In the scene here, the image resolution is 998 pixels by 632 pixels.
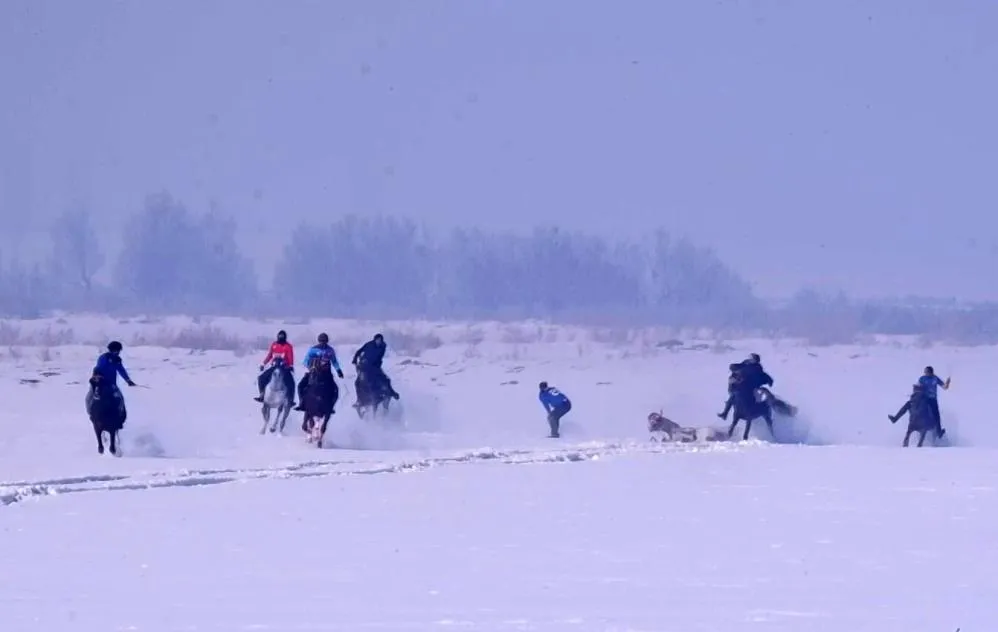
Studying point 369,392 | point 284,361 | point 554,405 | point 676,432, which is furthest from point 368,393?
point 676,432

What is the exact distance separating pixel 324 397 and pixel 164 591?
14.0 metres

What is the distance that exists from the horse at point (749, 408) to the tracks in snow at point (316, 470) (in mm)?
1055

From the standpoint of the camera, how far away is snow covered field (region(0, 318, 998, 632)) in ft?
39.7

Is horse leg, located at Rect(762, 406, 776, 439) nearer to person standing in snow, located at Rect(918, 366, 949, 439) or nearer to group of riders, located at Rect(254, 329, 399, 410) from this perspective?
person standing in snow, located at Rect(918, 366, 949, 439)

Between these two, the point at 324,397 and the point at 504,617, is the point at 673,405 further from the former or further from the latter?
the point at 504,617

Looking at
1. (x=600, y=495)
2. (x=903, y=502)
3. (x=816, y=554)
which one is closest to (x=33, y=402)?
(x=600, y=495)

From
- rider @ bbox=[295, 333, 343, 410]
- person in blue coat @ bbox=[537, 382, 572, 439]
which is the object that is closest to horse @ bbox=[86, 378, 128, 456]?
rider @ bbox=[295, 333, 343, 410]

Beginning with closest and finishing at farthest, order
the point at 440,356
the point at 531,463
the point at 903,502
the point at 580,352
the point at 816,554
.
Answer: the point at 816,554 < the point at 903,502 < the point at 531,463 < the point at 440,356 < the point at 580,352

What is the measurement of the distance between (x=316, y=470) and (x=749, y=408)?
9.64 m

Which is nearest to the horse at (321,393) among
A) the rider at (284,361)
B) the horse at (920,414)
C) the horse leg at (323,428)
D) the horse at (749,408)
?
the horse leg at (323,428)

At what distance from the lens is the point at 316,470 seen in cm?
2294

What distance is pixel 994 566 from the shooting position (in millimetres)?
14523

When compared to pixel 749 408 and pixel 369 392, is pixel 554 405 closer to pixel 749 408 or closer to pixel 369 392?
pixel 369 392

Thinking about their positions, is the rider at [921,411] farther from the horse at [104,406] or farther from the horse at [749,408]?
the horse at [104,406]
